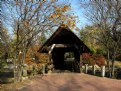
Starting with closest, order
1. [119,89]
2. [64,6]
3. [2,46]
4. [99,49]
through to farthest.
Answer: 1. [119,89]
2. [64,6]
3. [2,46]
4. [99,49]

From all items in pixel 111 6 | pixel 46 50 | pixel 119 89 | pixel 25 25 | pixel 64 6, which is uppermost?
pixel 111 6

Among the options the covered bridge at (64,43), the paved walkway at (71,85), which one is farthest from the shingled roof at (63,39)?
the paved walkway at (71,85)

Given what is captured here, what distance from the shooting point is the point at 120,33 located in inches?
1107

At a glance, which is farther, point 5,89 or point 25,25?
point 25,25

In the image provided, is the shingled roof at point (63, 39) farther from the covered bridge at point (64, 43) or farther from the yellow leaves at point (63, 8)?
the yellow leaves at point (63, 8)

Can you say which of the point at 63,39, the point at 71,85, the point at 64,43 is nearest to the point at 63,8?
the point at 71,85

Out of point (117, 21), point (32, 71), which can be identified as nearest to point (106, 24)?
point (117, 21)

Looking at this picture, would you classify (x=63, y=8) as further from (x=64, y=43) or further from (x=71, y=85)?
(x=64, y=43)

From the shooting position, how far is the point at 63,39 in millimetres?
27125

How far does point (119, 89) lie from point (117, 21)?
11.7m

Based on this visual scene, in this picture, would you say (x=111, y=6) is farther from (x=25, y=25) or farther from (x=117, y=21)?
(x=25, y=25)

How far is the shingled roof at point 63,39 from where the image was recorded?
25.2 metres

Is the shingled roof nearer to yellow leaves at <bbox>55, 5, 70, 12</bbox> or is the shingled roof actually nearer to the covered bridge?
the covered bridge

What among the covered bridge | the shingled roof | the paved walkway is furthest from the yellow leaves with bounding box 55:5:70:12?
the shingled roof
